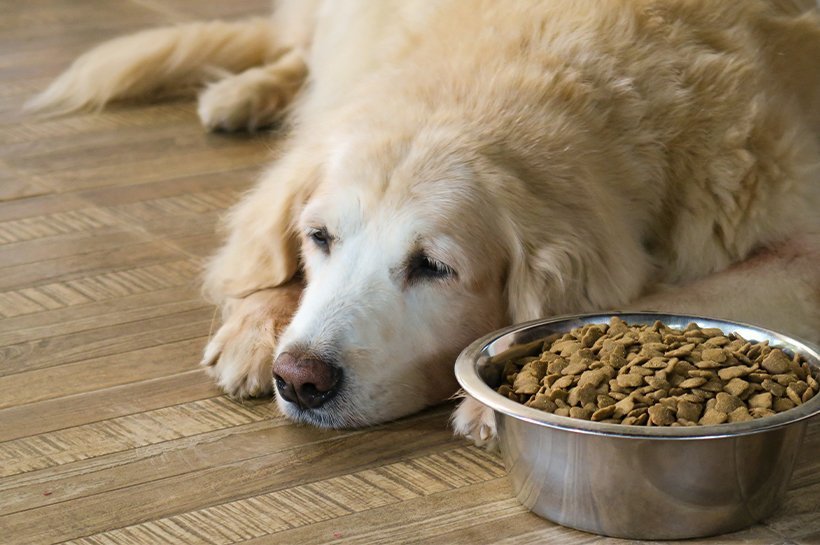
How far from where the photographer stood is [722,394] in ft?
5.80

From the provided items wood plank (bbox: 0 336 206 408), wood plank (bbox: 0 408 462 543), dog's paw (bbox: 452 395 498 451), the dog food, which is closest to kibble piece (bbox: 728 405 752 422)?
the dog food

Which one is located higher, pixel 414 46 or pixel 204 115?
pixel 414 46

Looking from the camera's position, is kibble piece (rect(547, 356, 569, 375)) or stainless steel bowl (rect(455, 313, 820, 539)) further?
kibble piece (rect(547, 356, 569, 375))

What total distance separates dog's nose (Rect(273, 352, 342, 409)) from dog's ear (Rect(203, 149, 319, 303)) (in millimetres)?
457

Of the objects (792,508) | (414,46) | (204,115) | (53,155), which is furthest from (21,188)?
(792,508)

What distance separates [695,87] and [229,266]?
1.09 meters

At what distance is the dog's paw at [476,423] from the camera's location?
2.07 m

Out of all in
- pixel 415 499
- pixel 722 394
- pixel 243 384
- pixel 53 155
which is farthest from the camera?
pixel 53 155

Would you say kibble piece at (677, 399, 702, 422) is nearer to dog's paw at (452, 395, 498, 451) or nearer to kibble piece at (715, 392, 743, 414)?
kibble piece at (715, 392, 743, 414)

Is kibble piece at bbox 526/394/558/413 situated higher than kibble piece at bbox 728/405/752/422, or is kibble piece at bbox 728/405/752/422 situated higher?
kibble piece at bbox 728/405/752/422

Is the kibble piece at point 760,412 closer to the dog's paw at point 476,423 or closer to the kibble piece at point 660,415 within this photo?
the kibble piece at point 660,415

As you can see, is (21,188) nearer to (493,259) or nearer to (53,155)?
(53,155)

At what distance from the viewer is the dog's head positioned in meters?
2.07

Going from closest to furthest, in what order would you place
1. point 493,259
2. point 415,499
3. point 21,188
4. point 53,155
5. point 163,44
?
point 415,499, point 493,259, point 21,188, point 53,155, point 163,44
